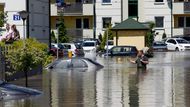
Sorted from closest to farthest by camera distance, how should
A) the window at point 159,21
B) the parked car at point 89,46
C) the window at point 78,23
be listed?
the parked car at point 89,46, the window at point 159,21, the window at point 78,23

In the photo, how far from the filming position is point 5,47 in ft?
90.9

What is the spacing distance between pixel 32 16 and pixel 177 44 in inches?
1402

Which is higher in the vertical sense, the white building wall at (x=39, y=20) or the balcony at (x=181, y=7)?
the balcony at (x=181, y=7)

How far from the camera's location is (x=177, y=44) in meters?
71.3

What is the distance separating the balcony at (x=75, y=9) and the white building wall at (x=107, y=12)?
1.05m

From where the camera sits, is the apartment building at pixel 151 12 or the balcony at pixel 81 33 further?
the balcony at pixel 81 33

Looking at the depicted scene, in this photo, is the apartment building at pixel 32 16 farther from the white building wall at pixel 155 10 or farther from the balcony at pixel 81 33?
the white building wall at pixel 155 10

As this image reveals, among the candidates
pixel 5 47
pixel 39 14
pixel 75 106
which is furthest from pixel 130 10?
pixel 75 106

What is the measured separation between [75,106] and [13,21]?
2039cm

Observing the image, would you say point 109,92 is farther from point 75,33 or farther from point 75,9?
point 75,33

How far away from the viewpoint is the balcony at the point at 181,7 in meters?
77.2

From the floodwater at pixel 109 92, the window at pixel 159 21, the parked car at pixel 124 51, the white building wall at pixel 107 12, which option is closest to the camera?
the floodwater at pixel 109 92

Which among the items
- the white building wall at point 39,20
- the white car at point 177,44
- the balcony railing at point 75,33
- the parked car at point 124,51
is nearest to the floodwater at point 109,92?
the white building wall at point 39,20

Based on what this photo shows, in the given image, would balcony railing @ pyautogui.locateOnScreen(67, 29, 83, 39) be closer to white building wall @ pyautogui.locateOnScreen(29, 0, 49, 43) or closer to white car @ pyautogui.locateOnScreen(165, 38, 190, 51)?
white car @ pyautogui.locateOnScreen(165, 38, 190, 51)
